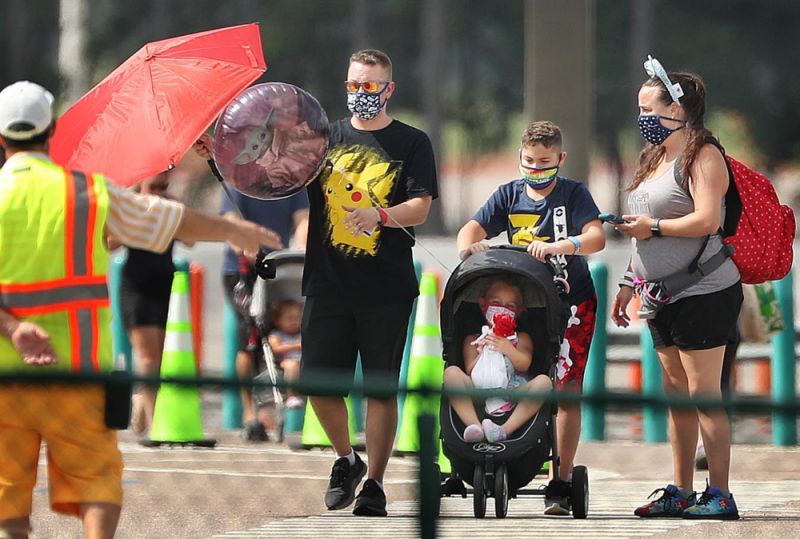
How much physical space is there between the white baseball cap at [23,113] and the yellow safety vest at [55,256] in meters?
0.09

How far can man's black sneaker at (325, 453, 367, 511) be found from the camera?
789 centimetres

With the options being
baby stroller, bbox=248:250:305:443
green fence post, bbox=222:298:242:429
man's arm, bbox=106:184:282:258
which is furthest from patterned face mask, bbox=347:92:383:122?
green fence post, bbox=222:298:242:429

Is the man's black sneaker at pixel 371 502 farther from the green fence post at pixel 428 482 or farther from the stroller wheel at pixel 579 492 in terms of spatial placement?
the green fence post at pixel 428 482

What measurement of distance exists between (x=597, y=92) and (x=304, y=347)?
13.4 metres

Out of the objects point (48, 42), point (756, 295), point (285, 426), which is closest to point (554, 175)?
point (756, 295)

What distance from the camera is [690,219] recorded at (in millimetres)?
7508

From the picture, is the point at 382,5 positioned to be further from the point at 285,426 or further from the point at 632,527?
the point at 632,527

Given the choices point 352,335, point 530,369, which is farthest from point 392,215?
point 530,369

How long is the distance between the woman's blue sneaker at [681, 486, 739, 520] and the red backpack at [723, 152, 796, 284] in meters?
0.96

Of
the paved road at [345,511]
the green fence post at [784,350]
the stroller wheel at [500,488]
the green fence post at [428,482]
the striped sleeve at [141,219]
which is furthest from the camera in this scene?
the green fence post at [784,350]

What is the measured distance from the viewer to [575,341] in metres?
8.07

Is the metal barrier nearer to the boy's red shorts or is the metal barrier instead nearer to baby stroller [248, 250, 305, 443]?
the boy's red shorts

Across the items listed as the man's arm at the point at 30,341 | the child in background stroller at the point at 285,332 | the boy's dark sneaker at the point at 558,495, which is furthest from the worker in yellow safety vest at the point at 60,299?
the child in background stroller at the point at 285,332

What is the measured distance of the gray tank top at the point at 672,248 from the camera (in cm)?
762
